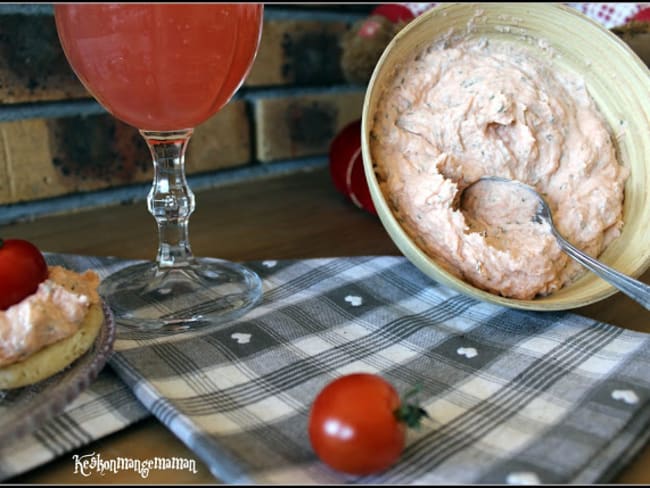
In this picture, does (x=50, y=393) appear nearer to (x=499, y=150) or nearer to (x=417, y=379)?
(x=417, y=379)

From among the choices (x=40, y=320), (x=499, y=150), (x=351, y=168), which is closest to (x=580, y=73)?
(x=499, y=150)

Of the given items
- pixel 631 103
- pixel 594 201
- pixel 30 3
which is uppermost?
pixel 30 3

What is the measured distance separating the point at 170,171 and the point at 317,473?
45 cm

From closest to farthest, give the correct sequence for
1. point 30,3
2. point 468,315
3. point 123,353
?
point 123,353, point 468,315, point 30,3

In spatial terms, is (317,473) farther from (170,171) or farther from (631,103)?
(631,103)

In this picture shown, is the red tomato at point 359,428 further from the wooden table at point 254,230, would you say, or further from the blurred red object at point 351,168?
the blurred red object at point 351,168

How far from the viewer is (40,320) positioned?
0.50 m

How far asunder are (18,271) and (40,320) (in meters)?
0.07

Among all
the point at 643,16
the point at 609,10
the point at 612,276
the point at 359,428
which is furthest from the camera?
the point at 609,10

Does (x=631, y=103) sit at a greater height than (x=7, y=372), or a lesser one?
greater

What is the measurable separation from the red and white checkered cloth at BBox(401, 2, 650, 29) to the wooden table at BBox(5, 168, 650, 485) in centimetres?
38

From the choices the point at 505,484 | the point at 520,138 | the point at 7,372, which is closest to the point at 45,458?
the point at 7,372

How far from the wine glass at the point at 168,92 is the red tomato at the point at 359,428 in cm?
28

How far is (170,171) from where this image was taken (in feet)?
2.52
